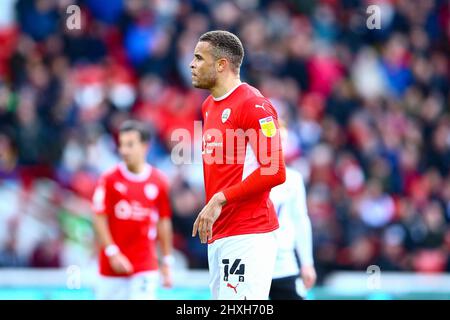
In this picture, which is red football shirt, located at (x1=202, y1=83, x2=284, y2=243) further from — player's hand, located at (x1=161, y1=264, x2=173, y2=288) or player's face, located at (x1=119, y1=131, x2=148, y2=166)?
player's face, located at (x1=119, y1=131, x2=148, y2=166)

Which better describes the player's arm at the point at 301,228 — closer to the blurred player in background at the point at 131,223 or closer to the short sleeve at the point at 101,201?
the blurred player in background at the point at 131,223

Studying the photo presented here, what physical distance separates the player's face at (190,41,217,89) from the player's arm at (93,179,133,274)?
2.75m

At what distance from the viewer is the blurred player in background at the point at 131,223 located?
32.0ft

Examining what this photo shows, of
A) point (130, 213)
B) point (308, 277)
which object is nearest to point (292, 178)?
point (308, 277)

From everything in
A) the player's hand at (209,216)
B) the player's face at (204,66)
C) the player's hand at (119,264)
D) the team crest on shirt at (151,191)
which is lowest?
the player's hand at (119,264)

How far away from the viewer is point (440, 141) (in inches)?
654

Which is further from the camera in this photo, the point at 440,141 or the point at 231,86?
the point at 440,141

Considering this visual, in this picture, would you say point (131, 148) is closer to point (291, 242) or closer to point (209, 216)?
point (291, 242)

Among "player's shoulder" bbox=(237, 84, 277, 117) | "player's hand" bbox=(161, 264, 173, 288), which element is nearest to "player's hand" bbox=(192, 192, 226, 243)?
"player's shoulder" bbox=(237, 84, 277, 117)

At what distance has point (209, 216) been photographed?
22.3ft

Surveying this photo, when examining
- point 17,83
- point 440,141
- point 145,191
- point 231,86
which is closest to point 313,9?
point 440,141

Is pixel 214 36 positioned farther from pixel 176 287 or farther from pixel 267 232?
pixel 176 287

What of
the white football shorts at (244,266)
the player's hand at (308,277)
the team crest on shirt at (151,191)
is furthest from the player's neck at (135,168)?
the white football shorts at (244,266)

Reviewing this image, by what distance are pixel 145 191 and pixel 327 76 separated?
24.6ft
